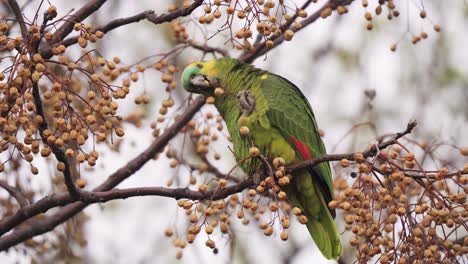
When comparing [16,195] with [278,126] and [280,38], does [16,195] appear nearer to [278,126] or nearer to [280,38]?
[278,126]

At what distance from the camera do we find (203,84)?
462 cm

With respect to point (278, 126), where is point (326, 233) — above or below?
below

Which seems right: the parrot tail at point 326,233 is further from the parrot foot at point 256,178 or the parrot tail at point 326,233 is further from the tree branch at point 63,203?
the tree branch at point 63,203

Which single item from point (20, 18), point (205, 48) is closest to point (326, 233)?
point (205, 48)

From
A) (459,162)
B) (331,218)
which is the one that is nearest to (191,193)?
(331,218)

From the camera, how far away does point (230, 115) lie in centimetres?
453

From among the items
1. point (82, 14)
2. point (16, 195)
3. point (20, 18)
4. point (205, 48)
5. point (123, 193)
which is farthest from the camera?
point (205, 48)

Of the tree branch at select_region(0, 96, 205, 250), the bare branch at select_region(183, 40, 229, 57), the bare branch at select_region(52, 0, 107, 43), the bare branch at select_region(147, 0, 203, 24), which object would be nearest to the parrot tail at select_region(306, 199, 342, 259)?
the tree branch at select_region(0, 96, 205, 250)

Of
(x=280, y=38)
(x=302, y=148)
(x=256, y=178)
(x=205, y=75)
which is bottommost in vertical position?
(x=302, y=148)

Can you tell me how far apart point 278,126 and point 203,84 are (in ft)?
1.79

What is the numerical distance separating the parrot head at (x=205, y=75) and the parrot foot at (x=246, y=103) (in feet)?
1.55

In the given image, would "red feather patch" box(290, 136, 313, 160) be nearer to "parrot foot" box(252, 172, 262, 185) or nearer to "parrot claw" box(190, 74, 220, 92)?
"parrot foot" box(252, 172, 262, 185)

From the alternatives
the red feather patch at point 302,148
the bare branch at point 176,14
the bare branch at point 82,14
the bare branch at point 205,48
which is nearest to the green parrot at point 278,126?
the red feather patch at point 302,148

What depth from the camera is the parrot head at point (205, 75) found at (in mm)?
4621
